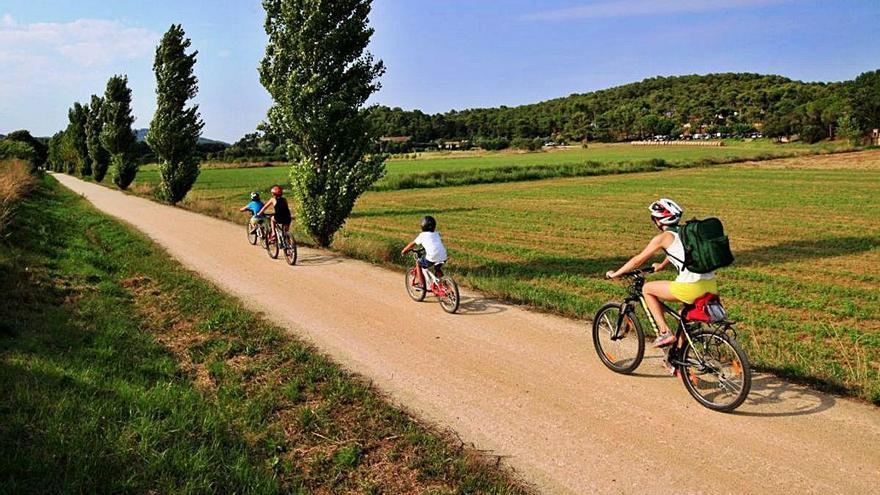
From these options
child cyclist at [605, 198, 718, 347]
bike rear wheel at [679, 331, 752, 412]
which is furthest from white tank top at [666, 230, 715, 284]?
bike rear wheel at [679, 331, 752, 412]

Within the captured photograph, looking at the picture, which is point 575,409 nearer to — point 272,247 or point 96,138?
point 272,247

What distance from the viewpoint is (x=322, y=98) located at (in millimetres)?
14867

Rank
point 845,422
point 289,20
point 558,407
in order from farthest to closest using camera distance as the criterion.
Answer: point 289,20 → point 558,407 → point 845,422

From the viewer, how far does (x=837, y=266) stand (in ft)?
46.8

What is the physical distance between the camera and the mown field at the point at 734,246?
841 centimetres

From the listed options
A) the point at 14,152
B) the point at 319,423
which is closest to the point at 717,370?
the point at 319,423

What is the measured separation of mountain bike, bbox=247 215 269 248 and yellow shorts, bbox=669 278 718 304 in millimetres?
11185

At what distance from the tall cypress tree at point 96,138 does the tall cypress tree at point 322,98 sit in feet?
136

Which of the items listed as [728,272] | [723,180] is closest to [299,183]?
[728,272]

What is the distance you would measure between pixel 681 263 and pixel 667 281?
281 millimetres

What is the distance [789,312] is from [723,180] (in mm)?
41896

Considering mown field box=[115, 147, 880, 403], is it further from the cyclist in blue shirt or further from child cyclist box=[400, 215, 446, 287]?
the cyclist in blue shirt

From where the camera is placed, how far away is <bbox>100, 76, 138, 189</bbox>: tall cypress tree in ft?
135

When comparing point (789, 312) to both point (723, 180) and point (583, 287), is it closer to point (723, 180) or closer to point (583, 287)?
Answer: point (583, 287)
